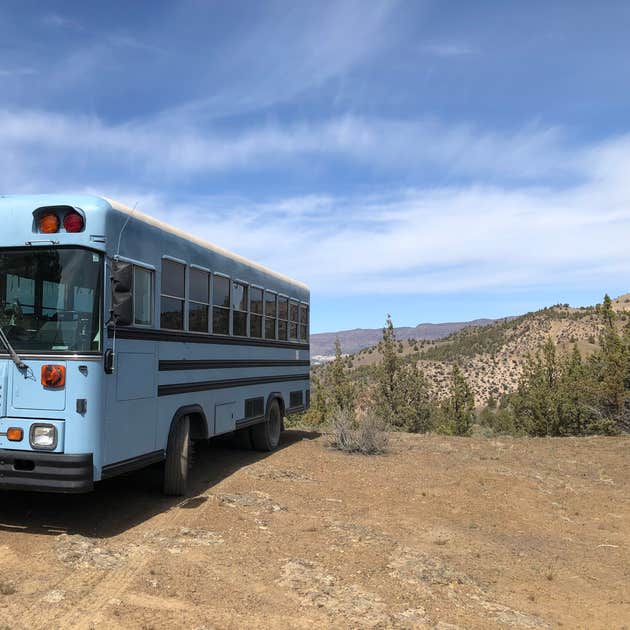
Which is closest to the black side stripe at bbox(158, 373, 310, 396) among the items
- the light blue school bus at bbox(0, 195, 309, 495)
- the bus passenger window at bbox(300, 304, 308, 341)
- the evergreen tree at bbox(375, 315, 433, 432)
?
the light blue school bus at bbox(0, 195, 309, 495)

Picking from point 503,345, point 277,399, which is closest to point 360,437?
point 277,399

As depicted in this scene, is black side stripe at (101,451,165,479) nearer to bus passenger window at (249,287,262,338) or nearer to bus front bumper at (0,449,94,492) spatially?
bus front bumper at (0,449,94,492)

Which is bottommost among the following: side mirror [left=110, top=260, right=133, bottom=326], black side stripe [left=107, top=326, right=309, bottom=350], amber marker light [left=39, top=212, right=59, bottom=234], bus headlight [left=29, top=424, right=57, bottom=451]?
bus headlight [left=29, top=424, right=57, bottom=451]

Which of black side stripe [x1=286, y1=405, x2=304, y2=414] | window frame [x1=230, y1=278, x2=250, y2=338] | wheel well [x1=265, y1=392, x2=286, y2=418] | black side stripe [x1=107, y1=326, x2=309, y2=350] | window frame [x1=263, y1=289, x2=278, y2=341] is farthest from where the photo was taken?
black side stripe [x1=286, y1=405, x2=304, y2=414]

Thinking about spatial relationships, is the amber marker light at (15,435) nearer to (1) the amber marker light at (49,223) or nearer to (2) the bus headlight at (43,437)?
(2) the bus headlight at (43,437)

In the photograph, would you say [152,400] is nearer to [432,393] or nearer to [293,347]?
[293,347]

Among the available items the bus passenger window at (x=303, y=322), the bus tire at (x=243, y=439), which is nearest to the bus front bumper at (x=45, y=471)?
the bus tire at (x=243, y=439)

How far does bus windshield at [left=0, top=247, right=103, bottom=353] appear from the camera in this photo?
5.51m

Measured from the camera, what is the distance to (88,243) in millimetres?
5633

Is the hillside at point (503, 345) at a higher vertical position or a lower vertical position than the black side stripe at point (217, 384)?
higher

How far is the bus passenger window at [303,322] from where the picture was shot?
12695 mm

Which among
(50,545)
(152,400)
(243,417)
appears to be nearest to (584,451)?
(243,417)

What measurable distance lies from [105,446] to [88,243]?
1876 millimetres

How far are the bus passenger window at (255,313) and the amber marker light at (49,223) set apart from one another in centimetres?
429
